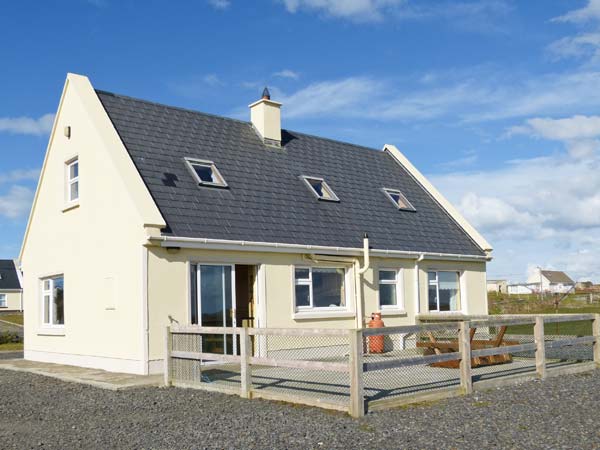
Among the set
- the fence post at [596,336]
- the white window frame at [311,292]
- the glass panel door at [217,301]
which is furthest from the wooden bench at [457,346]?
the glass panel door at [217,301]

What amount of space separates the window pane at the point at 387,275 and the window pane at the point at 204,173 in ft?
18.3

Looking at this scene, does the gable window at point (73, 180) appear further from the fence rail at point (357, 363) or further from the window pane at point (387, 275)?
the window pane at point (387, 275)

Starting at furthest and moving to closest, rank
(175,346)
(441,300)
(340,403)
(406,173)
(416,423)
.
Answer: (406,173) → (441,300) → (175,346) → (340,403) → (416,423)

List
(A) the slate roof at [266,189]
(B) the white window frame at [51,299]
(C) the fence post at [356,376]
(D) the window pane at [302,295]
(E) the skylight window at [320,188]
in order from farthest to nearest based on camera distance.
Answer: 1. (E) the skylight window at [320,188]
2. (B) the white window frame at [51,299]
3. (D) the window pane at [302,295]
4. (A) the slate roof at [266,189]
5. (C) the fence post at [356,376]

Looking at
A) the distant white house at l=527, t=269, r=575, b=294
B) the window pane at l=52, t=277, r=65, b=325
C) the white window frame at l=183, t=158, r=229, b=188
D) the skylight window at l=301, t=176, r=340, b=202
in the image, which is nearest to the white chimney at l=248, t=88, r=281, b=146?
the skylight window at l=301, t=176, r=340, b=202

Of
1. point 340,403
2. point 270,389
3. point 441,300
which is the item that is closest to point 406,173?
point 441,300

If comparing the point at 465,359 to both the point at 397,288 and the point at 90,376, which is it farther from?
the point at 397,288

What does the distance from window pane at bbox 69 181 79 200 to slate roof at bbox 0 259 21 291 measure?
56.7 metres

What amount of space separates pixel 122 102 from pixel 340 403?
38.2 ft

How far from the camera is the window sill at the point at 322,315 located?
55.7 ft

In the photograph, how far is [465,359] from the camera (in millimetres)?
11289

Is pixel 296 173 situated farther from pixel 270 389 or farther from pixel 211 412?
pixel 211 412

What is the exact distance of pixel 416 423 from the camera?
896cm

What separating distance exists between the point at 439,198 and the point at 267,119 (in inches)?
288
